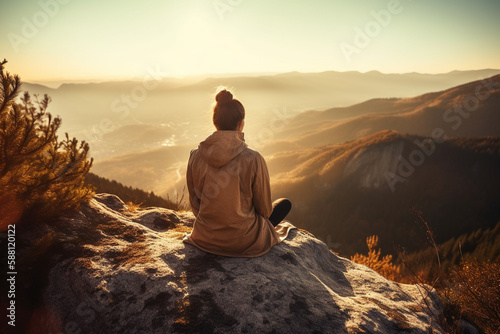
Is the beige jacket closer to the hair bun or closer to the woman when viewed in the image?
the woman

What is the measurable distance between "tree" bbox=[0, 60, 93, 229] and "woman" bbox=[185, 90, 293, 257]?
70.3 inches

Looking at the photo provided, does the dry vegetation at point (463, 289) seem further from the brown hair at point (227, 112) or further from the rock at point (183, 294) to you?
the brown hair at point (227, 112)

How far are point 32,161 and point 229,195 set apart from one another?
2593 mm

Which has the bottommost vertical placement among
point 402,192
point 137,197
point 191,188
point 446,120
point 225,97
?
point 402,192

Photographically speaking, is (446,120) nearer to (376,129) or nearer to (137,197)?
(376,129)

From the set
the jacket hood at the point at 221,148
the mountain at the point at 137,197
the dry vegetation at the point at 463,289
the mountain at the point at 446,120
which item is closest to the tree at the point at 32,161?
the jacket hood at the point at 221,148

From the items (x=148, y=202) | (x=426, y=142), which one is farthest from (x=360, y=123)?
(x=148, y=202)

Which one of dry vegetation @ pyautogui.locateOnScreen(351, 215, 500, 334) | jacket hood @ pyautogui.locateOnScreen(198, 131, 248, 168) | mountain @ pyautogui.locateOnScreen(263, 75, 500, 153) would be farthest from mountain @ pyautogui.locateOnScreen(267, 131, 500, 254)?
mountain @ pyautogui.locateOnScreen(263, 75, 500, 153)

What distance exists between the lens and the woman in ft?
9.86

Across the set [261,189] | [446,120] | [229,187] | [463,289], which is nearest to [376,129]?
[446,120]

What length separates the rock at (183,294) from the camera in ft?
7.28

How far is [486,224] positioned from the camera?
2991 cm

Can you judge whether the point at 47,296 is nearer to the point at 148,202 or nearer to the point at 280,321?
the point at 280,321

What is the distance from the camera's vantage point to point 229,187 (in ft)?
9.95
